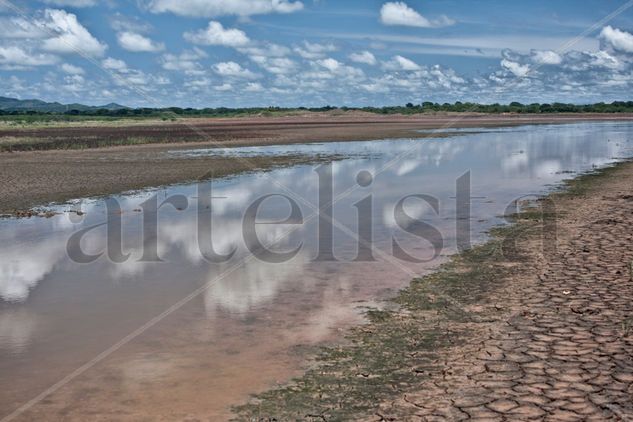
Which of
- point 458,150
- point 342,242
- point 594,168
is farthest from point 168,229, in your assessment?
point 458,150

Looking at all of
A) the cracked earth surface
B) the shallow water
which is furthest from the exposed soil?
the shallow water

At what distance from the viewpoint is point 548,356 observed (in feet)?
24.1

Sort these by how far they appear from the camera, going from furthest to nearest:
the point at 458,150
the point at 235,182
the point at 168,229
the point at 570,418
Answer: the point at 458,150 → the point at 235,182 → the point at 168,229 → the point at 570,418

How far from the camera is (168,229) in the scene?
1672 centimetres

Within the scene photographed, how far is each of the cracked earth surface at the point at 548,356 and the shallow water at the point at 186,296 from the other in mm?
1802

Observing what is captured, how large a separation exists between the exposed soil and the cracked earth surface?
1 centimetres

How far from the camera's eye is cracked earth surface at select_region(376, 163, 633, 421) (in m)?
6.06

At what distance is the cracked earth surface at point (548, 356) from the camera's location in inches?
239

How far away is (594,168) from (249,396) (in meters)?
28.2

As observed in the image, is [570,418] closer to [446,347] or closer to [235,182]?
[446,347]

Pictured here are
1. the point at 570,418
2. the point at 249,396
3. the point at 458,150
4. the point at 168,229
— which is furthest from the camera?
the point at 458,150
